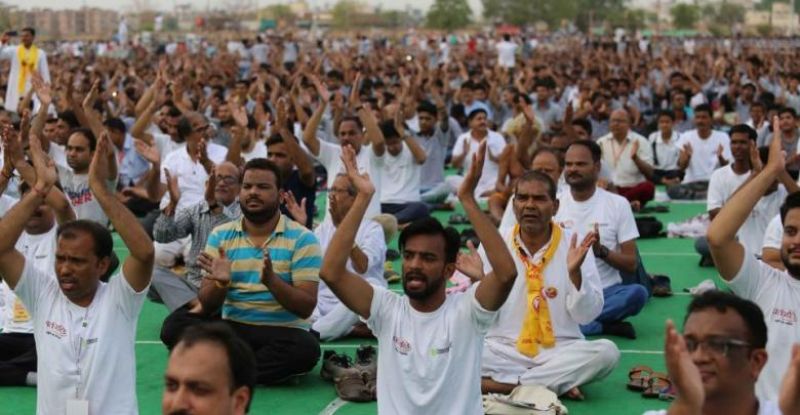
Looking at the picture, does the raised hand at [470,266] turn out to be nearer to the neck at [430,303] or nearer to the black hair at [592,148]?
the neck at [430,303]

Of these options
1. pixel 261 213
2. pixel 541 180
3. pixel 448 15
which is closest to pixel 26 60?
pixel 261 213

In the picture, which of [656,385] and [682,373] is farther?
[656,385]

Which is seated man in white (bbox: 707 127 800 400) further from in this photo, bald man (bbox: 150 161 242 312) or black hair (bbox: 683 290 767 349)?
bald man (bbox: 150 161 242 312)

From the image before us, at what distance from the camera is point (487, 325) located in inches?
230

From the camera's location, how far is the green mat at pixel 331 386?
7836mm

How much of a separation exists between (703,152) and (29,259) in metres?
10.4

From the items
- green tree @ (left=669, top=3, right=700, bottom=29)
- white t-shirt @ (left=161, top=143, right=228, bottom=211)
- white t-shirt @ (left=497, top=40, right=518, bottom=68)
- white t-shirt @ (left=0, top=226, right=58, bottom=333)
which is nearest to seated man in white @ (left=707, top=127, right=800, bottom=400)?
white t-shirt @ (left=0, top=226, right=58, bottom=333)

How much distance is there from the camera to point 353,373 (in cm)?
811

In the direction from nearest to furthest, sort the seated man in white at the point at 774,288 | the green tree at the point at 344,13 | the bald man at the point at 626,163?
the seated man in white at the point at 774,288
the bald man at the point at 626,163
the green tree at the point at 344,13

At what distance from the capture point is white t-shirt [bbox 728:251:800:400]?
5.58 m

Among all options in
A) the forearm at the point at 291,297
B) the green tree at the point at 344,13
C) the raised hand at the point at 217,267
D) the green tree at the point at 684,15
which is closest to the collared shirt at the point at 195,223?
the forearm at the point at 291,297

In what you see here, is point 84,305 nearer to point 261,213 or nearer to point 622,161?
point 261,213

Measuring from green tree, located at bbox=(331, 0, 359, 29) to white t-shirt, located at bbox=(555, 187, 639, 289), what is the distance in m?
108

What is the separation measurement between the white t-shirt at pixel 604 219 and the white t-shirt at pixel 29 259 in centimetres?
344
